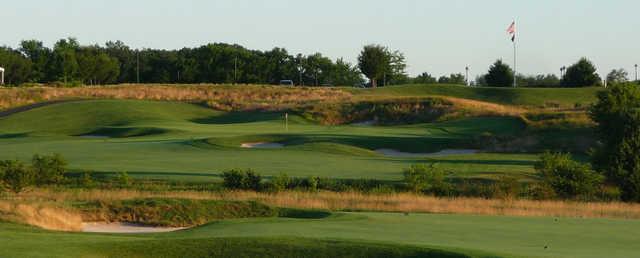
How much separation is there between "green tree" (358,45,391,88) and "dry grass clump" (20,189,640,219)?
7670 centimetres

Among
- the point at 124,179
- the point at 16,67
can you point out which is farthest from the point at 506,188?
the point at 16,67

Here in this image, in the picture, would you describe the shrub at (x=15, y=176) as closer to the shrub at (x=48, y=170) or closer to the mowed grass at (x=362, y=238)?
the shrub at (x=48, y=170)

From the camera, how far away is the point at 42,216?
18.8 metres

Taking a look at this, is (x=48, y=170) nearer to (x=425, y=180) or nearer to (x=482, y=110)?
(x=425, y=180)

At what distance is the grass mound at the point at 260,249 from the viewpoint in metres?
12.5

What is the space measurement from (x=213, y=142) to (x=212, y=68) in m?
86.1

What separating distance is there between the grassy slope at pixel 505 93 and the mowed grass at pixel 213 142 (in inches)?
744

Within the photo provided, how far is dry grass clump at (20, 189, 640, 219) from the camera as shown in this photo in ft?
76.1

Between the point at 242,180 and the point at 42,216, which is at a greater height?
the point at 42,216

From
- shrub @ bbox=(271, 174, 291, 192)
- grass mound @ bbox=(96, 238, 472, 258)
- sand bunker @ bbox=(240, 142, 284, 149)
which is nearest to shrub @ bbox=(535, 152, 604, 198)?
shrub @ bbox=(271, 174, 291, 192)

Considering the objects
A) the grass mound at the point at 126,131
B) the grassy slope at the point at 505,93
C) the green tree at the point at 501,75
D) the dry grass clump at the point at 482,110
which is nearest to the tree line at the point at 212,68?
the green tree at the point at 501,75

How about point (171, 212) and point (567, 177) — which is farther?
point (567, 177)

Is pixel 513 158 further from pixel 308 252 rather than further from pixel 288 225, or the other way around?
pixel 308 252

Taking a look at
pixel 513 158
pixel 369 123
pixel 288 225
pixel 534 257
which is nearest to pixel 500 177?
pixel 513 158
